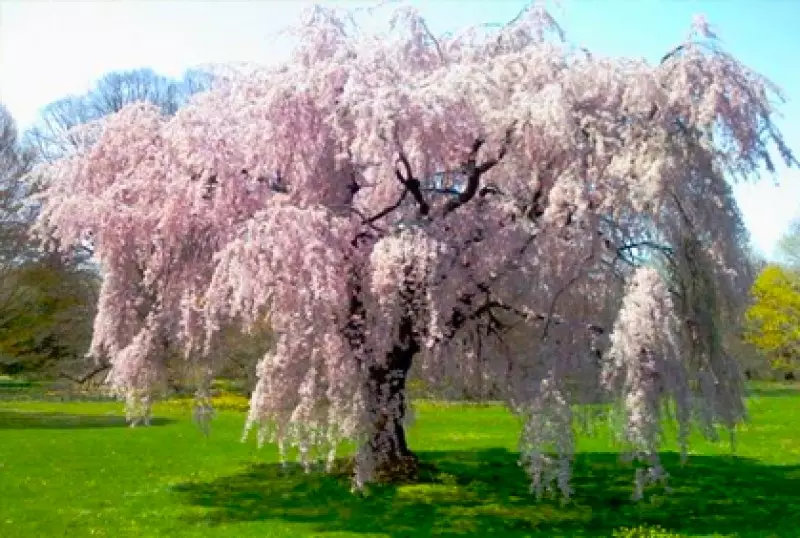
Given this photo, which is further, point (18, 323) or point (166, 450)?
point (18, 323)

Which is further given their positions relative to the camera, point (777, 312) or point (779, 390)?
point (779, 390)

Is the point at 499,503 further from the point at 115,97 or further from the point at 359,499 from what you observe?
the point at 115,97

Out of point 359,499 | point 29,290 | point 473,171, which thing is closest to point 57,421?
point 29,290

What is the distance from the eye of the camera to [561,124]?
1319 cm

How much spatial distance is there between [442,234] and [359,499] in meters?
4.78

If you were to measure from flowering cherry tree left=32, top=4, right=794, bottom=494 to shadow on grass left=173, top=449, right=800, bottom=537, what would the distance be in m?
0.81

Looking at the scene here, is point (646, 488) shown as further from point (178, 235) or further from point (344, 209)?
point (178, 235)

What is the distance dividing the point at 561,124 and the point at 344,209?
3807 millimetres

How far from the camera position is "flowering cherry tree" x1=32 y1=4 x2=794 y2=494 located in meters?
13.2

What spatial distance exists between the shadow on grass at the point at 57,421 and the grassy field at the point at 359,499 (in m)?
4.81

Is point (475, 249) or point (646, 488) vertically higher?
point (475, 249)

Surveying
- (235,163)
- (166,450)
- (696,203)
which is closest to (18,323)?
(166,450)

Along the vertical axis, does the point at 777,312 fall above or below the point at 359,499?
above

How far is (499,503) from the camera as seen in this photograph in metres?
15.3
